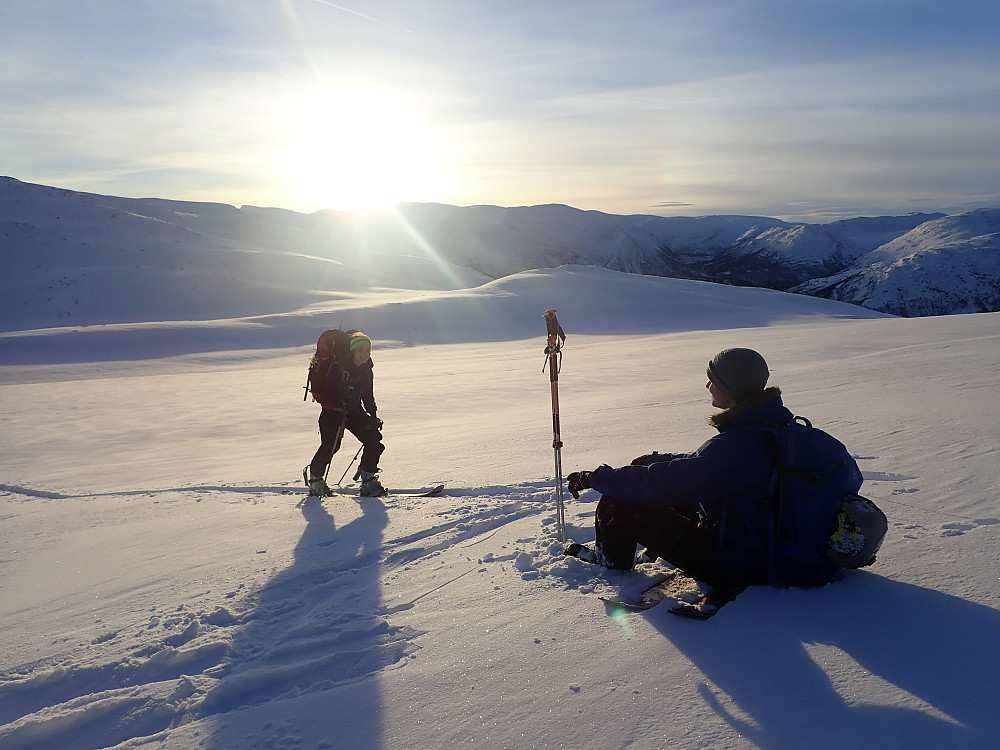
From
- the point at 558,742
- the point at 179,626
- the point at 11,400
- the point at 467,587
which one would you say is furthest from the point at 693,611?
the point at 11,400

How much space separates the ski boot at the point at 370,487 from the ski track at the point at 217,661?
1.96 metres

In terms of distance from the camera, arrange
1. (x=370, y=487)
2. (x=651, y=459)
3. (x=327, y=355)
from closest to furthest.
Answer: (x=651, y=459) < (x=370, y=487) < (x=327, y=355)

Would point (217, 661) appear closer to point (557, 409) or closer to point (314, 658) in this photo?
point (314, 658)

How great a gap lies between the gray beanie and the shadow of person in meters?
0.97

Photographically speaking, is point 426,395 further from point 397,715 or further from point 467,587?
point 397,715

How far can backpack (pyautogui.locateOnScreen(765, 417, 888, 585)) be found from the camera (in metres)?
2.94

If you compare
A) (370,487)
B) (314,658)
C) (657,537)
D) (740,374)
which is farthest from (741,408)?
(370,487)

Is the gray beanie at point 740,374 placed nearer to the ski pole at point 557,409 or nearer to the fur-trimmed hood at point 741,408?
the fur-trimmed hood at point 741,408

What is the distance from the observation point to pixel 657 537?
11.1ft

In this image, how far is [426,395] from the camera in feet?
49.0

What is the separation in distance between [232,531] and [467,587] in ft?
8.05

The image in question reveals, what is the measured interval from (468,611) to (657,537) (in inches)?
40.0

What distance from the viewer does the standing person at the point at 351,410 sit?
6.39 m

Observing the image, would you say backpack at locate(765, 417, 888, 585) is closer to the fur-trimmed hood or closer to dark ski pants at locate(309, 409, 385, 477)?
the fur-trimmed hood
